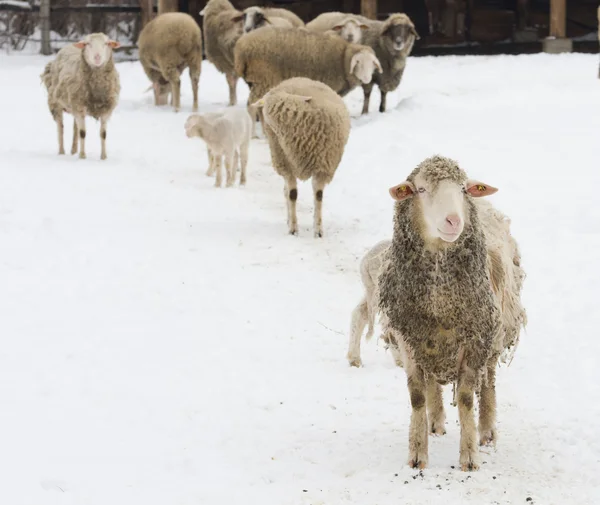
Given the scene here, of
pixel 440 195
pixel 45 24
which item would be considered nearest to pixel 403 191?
pixel 440 195

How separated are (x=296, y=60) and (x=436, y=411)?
371 inches

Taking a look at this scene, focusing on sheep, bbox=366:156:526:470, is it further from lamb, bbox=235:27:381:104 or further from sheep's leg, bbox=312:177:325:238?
lamb, bbox=235:27:381:104

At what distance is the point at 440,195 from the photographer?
14.4 feet

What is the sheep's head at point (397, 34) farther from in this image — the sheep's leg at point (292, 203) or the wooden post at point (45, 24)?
the wooden post at point (45, 24)

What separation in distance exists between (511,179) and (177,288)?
168 inches

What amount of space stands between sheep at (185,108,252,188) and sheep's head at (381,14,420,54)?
4506mm

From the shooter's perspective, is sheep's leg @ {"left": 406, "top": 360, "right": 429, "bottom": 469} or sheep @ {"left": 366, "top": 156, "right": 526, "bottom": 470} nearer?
sheep @ {"left": 366, "top": 156, "right": 526, "bottom": 470}

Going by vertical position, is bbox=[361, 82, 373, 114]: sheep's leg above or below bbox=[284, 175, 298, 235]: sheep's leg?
above

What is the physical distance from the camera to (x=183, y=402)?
5457 mm

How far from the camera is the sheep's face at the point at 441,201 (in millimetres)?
4320

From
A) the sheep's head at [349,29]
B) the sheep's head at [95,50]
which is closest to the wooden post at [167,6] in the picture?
the sheep's head at [349,29]

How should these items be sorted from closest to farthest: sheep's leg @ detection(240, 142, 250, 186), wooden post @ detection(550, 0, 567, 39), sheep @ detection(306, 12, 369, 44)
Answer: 1. sheep's leg @ detection(240, 142, 250, 186)
2. sheep @ detection(306, 12, 369, 44)
3. wooden post @ detection(550, 0, 567, 39)

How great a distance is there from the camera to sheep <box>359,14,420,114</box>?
49.8 ft

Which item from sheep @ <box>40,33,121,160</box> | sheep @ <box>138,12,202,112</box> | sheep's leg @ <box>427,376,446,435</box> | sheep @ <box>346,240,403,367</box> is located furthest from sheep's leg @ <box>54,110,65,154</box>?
sheep's leg @ <box>427,376,446,435</box>
